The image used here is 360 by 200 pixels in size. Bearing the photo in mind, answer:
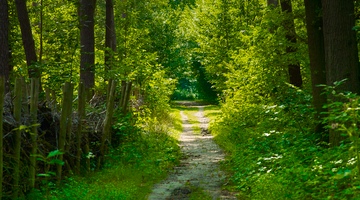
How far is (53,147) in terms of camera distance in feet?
31.3

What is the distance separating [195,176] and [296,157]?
10.4 feet

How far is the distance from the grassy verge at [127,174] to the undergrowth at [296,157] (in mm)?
1825

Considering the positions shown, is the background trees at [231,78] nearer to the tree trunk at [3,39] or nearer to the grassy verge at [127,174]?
the tree trunk at [3,39]

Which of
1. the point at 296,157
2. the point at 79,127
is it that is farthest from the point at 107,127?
the point at 296,157

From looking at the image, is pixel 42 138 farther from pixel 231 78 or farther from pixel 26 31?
pixel 231 78

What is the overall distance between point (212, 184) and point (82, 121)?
3176 millimetres

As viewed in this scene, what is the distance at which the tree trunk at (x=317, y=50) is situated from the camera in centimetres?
1084

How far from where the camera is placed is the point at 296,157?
377 inches

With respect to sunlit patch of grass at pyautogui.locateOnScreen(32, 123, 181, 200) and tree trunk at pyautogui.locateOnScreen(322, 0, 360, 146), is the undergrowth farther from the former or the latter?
sunlit patch of grass at pyautogui.locateOnScreen(32, 123, 181, 200)

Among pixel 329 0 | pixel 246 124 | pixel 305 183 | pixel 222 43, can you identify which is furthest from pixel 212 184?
pixel 222 43

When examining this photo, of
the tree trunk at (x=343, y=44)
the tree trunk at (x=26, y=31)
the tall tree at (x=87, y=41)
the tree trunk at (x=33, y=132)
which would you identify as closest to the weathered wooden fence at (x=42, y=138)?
the tree trunk at (x=33, y=132)

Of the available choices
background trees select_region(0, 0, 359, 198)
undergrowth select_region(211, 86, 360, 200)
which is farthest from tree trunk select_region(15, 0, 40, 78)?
undergrowth select_region(211, 86, 360, 200)

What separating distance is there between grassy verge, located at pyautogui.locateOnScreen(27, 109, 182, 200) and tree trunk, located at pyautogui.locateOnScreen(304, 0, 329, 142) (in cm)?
389

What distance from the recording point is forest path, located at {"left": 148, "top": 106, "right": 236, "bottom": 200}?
32.4 feet
